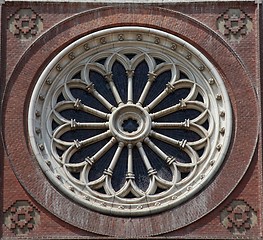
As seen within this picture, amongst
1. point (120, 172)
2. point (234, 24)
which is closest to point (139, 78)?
point (120, 172)

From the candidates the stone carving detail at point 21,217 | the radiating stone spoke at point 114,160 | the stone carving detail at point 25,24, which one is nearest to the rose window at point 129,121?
the radiating stone spoke at point 114,160

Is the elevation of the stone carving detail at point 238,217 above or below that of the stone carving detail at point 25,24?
below

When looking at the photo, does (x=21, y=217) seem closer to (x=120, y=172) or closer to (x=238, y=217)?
(x=120, y=172)

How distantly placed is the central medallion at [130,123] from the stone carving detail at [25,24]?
305 cm

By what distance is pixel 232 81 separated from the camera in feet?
142

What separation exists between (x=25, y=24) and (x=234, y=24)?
5.46 metres

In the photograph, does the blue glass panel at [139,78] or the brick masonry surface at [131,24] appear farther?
the blue glass panel at [139,78]

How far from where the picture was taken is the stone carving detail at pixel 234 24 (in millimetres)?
43844

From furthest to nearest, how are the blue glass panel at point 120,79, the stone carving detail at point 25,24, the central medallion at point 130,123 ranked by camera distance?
the stone carving detail at point 25,24 → the blue glass panel at point 120,79 → the central medallion at point 130,123

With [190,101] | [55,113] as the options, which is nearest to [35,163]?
[55,113]

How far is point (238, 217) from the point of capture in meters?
41.9

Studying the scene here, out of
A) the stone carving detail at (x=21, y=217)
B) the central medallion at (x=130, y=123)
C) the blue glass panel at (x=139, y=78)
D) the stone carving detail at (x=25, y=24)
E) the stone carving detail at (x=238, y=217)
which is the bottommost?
the stone carving detail at (x=238, y=217)

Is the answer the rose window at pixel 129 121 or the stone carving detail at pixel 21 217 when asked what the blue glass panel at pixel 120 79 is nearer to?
the rose window at pixel 129 121

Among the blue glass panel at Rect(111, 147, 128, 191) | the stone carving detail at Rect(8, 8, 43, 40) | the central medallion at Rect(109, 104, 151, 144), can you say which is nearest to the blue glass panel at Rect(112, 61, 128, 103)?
the central medallion at Rect(109, 104, 151, 144)
